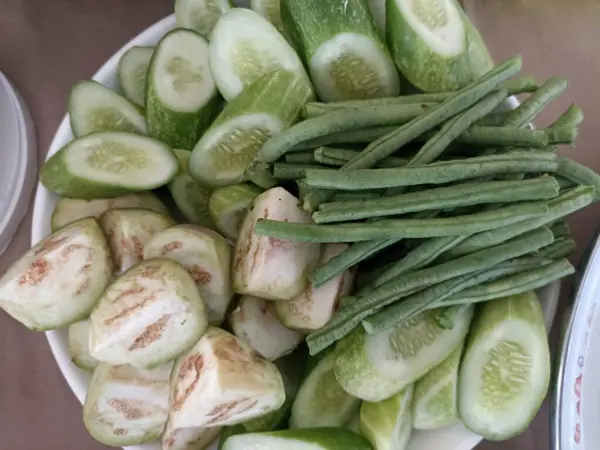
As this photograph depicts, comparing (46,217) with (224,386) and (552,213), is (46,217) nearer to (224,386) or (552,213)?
(224,386)

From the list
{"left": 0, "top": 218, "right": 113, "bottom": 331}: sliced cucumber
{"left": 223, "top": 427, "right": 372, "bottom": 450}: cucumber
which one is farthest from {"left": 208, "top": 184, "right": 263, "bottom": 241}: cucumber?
{"left": 223, "top": 427, "right": 372, "bottom": 450}: cucumber

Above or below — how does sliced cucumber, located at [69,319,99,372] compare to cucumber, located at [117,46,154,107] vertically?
below

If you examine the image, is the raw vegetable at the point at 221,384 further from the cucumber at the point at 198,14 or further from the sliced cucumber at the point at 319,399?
the cucumber at the point at 198,14

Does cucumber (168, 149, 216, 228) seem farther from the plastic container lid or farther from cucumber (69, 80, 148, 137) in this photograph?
the plastic container lid

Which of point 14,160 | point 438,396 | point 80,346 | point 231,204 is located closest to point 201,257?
point 231,204

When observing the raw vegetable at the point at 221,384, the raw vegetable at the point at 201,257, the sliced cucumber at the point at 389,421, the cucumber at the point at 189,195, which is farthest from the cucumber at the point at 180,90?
the sliced cucumber at the point at 389,421

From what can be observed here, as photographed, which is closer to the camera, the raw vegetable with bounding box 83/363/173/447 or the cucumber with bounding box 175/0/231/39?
the raw vegetable with bounding box 83/363/173/447

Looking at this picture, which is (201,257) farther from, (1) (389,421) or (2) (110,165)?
(1) (389,421)
